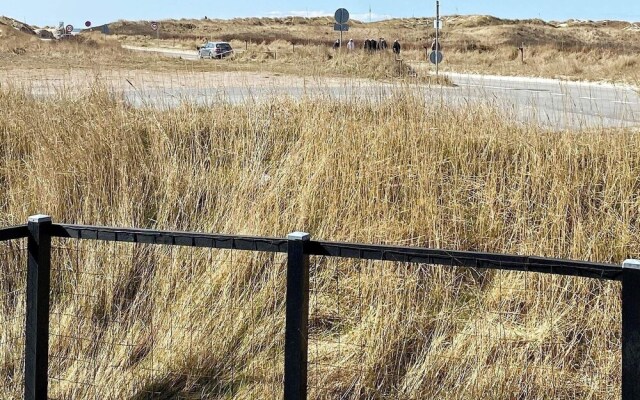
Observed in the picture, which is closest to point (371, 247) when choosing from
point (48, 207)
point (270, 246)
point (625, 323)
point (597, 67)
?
point (270, 246)

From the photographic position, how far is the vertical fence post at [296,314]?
3.07 meters

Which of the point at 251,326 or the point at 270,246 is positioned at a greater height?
the point at 270,246

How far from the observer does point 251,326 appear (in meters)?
5.18

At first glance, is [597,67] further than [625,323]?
Yes

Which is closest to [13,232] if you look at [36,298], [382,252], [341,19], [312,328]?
[36,298]

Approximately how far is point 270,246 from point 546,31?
96.5 metres

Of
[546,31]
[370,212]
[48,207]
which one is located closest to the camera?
[370,212]

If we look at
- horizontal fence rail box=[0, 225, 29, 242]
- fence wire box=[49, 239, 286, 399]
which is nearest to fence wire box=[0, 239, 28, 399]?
fence wire box=[49, 239, 286, 399]

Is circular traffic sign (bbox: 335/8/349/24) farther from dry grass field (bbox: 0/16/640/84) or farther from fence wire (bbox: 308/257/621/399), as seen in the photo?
fence wire (bbox: 308/257/621/399)

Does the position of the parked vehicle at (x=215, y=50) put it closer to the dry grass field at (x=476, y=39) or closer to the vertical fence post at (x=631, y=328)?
the dry grass field at (x=476, y=39)

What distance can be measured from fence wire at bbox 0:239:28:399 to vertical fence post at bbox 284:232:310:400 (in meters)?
2.44

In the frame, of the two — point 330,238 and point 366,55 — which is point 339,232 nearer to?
point 330,238

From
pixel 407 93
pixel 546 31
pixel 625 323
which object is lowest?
pixel 625 323

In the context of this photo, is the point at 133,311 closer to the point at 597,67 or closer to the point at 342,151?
the point at 342,151
